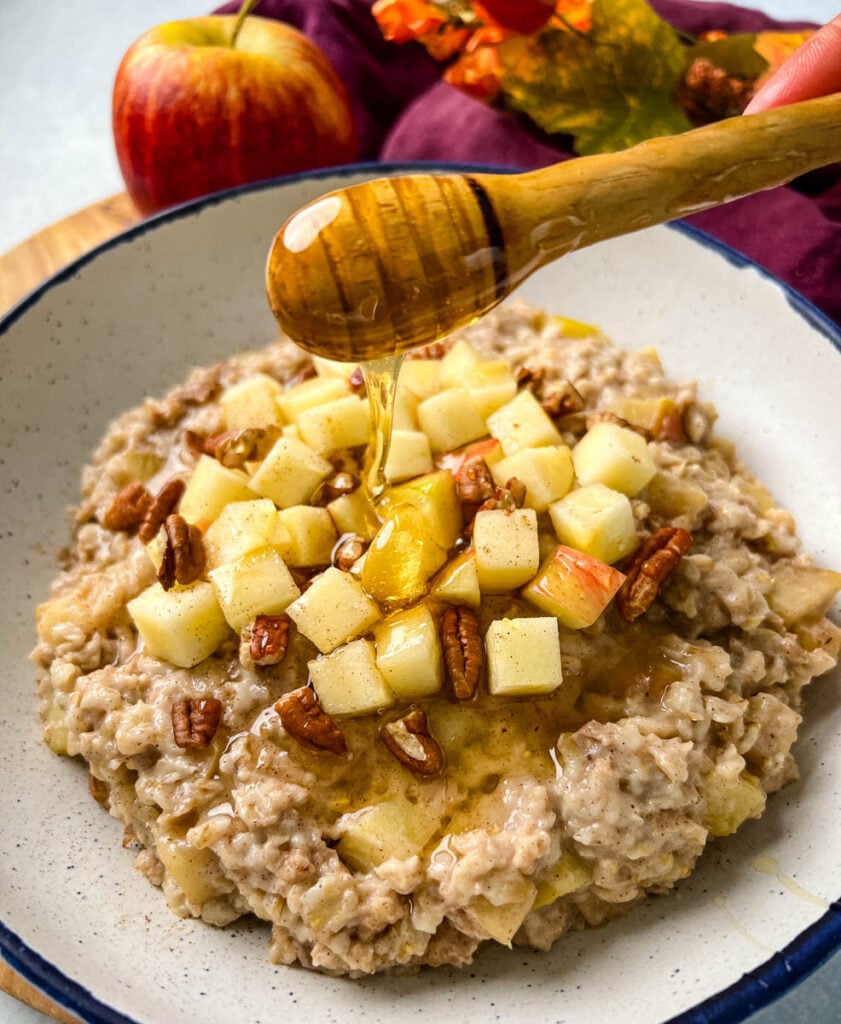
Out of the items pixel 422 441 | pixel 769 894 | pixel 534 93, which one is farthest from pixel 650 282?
pixel 769 894

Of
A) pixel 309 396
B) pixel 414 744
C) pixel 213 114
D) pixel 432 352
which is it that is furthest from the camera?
pixel 213 114

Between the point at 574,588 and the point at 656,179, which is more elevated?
the point at 656,179

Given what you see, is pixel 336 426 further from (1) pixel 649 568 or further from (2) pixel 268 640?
(1) pixel 649 568

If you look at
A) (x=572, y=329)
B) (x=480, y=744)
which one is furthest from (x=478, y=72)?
(x=480, y=744)

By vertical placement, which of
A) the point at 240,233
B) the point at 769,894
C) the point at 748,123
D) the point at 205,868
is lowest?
the point at 769,894

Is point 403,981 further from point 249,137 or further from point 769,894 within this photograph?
point 249,137

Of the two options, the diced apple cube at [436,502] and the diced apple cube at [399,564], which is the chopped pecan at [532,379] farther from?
the diced apple cube at [399,564]

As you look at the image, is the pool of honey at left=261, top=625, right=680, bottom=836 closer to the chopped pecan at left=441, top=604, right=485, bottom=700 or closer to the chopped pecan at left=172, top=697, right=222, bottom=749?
the chopped pecan at left=441, top=604, right=485, bottom=700
